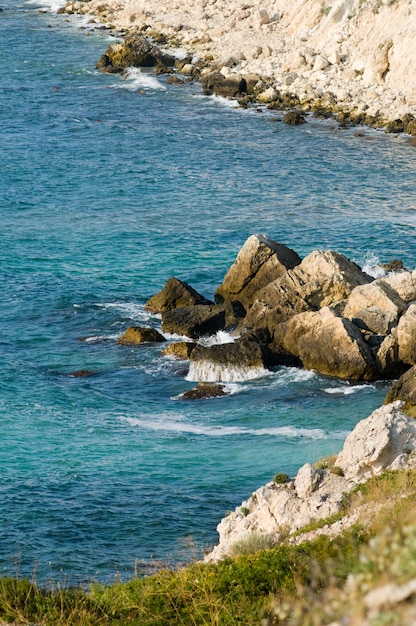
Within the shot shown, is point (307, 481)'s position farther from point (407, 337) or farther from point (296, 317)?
point (296, 317)

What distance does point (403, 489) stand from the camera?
21.2 meters

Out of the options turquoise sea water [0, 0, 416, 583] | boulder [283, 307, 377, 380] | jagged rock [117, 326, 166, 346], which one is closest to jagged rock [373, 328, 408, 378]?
boulder [283, 307, 377, 380]

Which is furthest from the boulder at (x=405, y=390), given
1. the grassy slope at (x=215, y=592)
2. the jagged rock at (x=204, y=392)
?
the grassy slope at (x=215, y=592)

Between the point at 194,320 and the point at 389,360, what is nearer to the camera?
the point at 389,360

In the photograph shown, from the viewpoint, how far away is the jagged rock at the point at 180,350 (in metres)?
43.3

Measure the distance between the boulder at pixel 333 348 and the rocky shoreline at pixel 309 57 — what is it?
36.9 meters

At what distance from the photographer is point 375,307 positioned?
43.1 metres

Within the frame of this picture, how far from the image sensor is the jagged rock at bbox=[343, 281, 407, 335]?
1673 inches

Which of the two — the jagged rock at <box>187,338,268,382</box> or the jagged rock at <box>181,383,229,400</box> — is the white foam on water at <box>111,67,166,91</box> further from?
the jagged rock at <box>181,383,229,400</box>

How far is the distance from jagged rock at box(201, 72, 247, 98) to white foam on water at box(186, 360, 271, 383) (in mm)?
49319

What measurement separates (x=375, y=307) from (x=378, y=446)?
61.1ft

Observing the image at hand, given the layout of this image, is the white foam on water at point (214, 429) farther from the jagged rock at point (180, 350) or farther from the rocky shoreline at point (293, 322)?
the jagged rock at point (180, 350)

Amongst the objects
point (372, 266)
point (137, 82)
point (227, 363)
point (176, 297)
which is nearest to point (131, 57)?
point (137, 82)

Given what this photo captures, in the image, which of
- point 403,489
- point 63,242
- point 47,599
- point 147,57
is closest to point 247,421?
point 403,489
